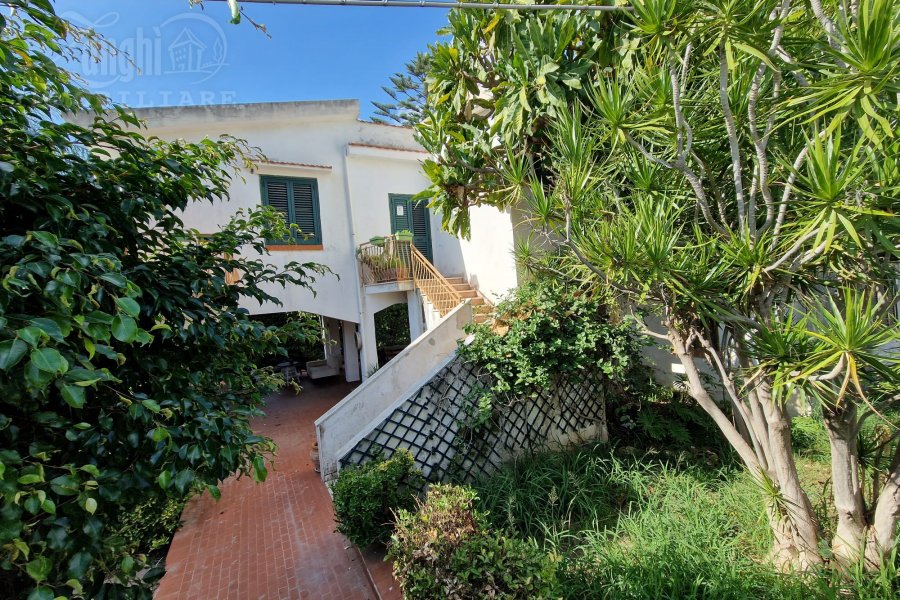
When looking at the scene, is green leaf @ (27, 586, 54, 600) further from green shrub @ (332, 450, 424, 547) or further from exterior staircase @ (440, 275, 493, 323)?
exterior staircase @ (440, 275, 493, 323)

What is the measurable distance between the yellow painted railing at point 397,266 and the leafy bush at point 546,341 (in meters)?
3.11

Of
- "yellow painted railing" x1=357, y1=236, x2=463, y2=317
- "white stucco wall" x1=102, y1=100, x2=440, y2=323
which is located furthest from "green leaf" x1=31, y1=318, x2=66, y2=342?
"white stucco wall" x1=102, y1=100, x2=440, y2=323

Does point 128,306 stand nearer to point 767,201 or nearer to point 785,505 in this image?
point 767,201

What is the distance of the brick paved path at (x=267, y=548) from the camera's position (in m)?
4.11

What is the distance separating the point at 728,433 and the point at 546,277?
2.92m

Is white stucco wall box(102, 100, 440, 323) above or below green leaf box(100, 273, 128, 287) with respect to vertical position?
above

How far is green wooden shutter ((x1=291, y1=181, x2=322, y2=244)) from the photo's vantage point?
31.9ft

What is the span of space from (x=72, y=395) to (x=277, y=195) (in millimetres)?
9239

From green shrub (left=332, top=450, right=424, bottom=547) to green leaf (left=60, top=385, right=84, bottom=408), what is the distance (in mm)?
3438

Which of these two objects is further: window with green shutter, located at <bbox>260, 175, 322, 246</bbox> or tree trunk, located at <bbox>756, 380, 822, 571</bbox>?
window with green shutter, located at <bbox>260, 175, 322, 246</bbox>

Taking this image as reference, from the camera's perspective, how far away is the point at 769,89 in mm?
3062

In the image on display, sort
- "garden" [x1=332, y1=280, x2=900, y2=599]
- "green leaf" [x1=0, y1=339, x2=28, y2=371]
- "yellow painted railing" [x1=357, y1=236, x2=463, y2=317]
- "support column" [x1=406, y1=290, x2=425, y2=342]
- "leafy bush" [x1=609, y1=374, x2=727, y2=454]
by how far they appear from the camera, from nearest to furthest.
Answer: "green leaf" [x1=0, y1=339, x2=28, y2=371] → "garden" [x1=332, y1=280, x2=900, y2=599] → "leafy bush" [x1=609, y1=374, x2=727, y2=454] → "yellow painted railing" [x1=357, y1=236, x2=463, y2=317] → "support column" [x1=406, y1=290, x2=425, y2=342]

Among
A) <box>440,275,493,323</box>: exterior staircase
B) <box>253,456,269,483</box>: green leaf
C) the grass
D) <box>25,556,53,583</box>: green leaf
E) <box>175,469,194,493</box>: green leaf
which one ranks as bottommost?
the grass

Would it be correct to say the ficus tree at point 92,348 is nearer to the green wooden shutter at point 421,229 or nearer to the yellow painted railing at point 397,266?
the yellow painted railing at point 397,266
